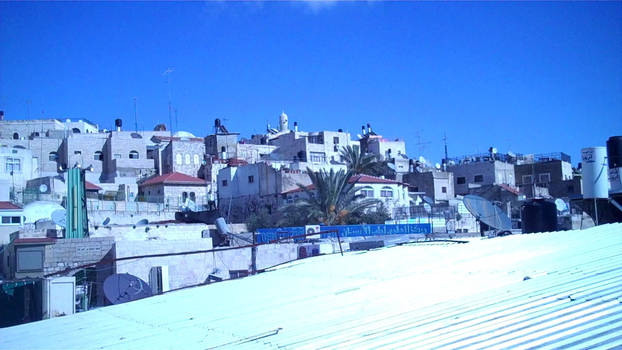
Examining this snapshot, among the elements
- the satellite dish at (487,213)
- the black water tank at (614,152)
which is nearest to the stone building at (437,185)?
the satellite dish at (487,213)

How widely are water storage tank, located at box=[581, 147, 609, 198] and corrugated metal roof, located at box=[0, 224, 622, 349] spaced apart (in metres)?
6.03

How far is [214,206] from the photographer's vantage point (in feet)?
164

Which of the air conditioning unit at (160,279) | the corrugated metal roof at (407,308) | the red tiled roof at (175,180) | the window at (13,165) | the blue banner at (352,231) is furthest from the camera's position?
the red tiled roof at (175,180)

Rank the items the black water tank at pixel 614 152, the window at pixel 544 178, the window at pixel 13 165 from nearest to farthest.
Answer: the black water tank at pixel 614 152
the window at pixel 13 165
the window at pixel 544 178

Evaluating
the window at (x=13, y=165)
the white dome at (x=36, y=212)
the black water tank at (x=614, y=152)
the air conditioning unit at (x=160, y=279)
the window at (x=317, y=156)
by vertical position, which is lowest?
the air conditioning unit at (x=160, y=279)

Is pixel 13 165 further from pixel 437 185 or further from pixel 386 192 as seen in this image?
pixel 437 185

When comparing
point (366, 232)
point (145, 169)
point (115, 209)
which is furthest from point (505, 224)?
point (145, 169)

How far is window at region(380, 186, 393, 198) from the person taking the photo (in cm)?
4598

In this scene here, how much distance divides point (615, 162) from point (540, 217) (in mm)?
2862

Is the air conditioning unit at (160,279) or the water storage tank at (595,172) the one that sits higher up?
the water storage tank at (595,172)

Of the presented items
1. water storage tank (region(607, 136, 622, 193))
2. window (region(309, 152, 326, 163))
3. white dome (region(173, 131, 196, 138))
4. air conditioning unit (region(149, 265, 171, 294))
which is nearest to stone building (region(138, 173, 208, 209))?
window (region(309, 152, 326, 163))

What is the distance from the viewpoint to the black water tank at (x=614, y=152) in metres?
17.0

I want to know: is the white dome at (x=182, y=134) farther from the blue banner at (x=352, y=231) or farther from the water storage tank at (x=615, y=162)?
the water storage tank at (x=615, y=162)

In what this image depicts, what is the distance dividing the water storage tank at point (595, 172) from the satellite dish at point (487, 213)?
5.45 metres
